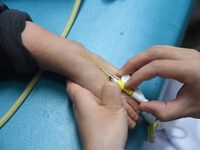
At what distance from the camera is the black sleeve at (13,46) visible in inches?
22.4

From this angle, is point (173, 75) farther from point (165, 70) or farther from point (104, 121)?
point (104, 121)

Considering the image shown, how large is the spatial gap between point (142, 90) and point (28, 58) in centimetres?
23

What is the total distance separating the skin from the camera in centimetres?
57

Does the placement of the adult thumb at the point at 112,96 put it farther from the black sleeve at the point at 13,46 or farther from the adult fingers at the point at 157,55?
the black sleeve at the point at 13,46

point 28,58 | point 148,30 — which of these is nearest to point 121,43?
point 148,30

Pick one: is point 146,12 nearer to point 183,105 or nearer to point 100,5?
point 100,5

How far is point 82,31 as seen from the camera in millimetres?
665

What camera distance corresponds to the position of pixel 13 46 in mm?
568

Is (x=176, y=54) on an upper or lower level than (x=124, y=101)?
upper

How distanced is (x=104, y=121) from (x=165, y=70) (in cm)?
13

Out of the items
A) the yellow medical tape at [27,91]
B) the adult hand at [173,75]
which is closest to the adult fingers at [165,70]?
the adult hand at [173,75]

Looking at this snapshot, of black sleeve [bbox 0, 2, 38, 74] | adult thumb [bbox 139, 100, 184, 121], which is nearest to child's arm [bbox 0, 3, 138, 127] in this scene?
black sleeve [bbox 0, 2, 38, 74]

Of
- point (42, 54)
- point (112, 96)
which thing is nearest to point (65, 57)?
point (42, 54)

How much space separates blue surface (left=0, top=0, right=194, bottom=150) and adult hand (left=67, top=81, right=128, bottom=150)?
6cm
